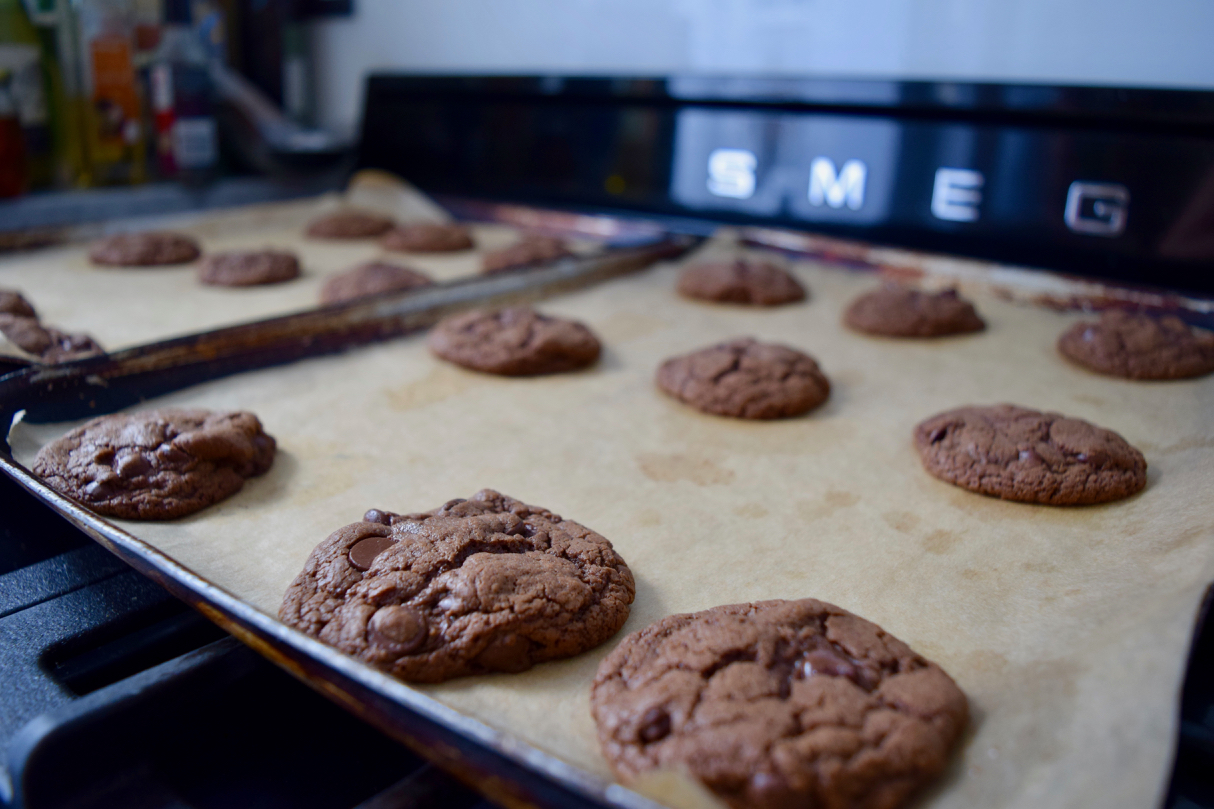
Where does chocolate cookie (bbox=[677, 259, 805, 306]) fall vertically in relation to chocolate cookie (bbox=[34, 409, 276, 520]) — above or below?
above

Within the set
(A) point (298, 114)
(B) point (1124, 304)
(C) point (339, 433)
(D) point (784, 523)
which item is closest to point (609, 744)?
(D) point (784, 523)

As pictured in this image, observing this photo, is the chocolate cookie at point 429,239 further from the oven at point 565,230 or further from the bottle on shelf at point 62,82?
the bottle on shelf at point 62,82

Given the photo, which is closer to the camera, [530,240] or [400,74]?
[530,240]

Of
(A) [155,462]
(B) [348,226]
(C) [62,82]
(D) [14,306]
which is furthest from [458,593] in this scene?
(C) [62,82]

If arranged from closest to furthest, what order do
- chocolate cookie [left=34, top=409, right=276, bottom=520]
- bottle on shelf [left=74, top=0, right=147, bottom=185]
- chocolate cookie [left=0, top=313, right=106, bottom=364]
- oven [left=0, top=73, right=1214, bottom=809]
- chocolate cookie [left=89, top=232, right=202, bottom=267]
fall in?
oven [left=0, top=73, right=1214, bottom=809]
chocolate cookie [left=34, top=409, right=276, bottom=520]
chocolate cookie [left=0, top=313, right=106, bottom=364]
chocolate cookie [left=89, top=232, right=202, bottom=267]
bottle on shelf [left=74, top=0, right=147, bottom=185]

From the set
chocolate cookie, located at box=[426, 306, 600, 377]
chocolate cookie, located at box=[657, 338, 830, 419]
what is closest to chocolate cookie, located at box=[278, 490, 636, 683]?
chocolate cookie, located at box=[657, 338, 830, 419]

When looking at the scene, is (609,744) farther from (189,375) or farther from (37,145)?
A: (37,145)

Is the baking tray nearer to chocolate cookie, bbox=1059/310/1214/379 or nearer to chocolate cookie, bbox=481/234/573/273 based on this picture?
chocolate cookie, bbox=481/234/573/273
